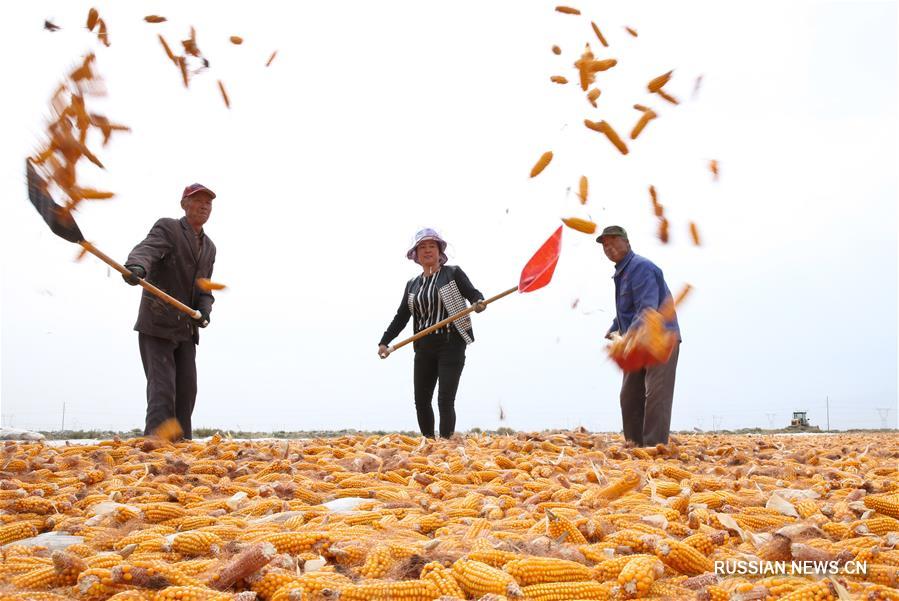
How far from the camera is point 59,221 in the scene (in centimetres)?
509

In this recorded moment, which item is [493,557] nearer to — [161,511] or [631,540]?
[631,540]

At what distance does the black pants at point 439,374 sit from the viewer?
22.4 feet

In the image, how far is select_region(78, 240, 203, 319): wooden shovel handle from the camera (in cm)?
535

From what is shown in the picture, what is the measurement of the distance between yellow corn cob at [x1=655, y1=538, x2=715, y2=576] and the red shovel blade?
4.60 metres

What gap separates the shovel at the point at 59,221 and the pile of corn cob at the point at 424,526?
48.1 inches

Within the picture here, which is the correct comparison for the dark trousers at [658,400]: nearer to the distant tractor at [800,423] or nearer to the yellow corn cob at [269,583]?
the yellow corn cob at [269,583]

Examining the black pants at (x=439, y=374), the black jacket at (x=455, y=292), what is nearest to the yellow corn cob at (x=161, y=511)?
the black pants at (x=439, y=374)

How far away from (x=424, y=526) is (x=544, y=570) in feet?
2.96

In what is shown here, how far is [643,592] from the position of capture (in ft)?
7.71

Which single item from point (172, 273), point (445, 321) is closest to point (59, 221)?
point (172, 273)

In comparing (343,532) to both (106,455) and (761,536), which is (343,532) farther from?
(106,455)

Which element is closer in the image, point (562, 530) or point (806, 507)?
point (562, 530)

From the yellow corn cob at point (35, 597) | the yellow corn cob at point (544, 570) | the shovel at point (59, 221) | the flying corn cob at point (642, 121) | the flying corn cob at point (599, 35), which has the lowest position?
the yellow corn cob at point (35, 597)

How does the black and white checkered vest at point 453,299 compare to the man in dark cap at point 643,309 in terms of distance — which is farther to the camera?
the black and white checkered vest at point 453,299
